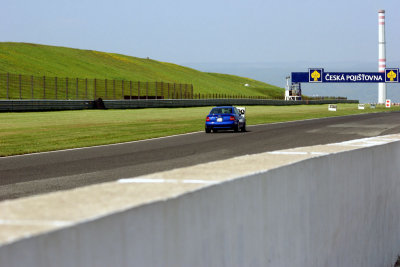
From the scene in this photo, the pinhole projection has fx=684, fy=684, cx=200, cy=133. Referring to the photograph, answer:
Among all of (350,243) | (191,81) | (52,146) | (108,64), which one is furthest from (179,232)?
(191,81)

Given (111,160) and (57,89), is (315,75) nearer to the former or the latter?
(57,89)

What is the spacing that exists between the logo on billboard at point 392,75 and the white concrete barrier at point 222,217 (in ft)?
376

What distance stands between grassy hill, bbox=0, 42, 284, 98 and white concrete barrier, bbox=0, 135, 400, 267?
97.1 meters

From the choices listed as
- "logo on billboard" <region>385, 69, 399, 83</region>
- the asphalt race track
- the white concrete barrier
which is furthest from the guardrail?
the white concrete barrier

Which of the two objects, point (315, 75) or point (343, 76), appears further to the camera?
point (343, 76)

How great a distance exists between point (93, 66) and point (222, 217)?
13268 cm

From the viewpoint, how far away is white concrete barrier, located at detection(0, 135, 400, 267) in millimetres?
2371

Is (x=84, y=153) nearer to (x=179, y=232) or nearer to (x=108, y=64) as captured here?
(x=179, y=232)

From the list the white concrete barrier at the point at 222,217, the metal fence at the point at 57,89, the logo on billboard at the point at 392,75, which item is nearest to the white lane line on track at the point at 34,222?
the white concrete barrier at the point at 222,217

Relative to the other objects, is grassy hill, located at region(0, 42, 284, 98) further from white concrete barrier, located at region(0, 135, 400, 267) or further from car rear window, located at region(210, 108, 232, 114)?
white concrete barrier, located at region(0, 135, 400, 267)

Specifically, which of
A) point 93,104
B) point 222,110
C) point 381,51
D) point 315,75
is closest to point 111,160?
point 222,110

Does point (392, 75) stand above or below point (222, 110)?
above

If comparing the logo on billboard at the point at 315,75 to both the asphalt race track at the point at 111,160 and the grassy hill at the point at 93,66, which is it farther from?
the asphalt race track at the point at 111,160

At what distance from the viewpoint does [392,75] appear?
385 ft
